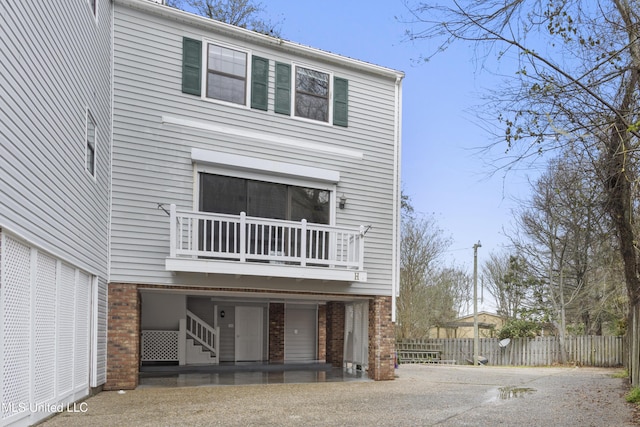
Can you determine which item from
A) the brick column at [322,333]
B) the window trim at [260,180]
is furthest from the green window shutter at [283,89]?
the brick column at [322,333]

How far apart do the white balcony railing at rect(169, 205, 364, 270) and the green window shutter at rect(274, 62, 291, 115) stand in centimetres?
266

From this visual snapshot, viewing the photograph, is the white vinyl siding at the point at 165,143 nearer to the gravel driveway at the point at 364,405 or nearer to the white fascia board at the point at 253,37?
the white fascia board at the point at 253,37

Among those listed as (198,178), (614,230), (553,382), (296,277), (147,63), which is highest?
(147,63)

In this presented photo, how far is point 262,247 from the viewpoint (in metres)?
11.8

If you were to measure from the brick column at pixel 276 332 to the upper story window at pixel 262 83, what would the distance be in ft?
24.9

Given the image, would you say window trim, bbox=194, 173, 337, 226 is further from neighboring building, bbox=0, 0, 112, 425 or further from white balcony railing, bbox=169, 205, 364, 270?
neighboring building, bbox=0, 0, 112, 425

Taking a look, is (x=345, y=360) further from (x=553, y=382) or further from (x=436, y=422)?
(x=436, y=422)

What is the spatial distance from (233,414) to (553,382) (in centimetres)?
920

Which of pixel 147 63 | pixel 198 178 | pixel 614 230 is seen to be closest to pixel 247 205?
pixel 198 178

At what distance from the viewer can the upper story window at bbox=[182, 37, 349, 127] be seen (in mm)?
12086

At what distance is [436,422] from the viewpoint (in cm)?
794

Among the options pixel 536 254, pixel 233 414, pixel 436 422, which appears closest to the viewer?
pixel 436 422

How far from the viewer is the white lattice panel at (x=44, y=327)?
6.98 meters

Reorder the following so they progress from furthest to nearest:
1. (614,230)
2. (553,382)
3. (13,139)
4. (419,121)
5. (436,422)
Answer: (419,121), (553,382), (614,230), (436,422), (13,139)
